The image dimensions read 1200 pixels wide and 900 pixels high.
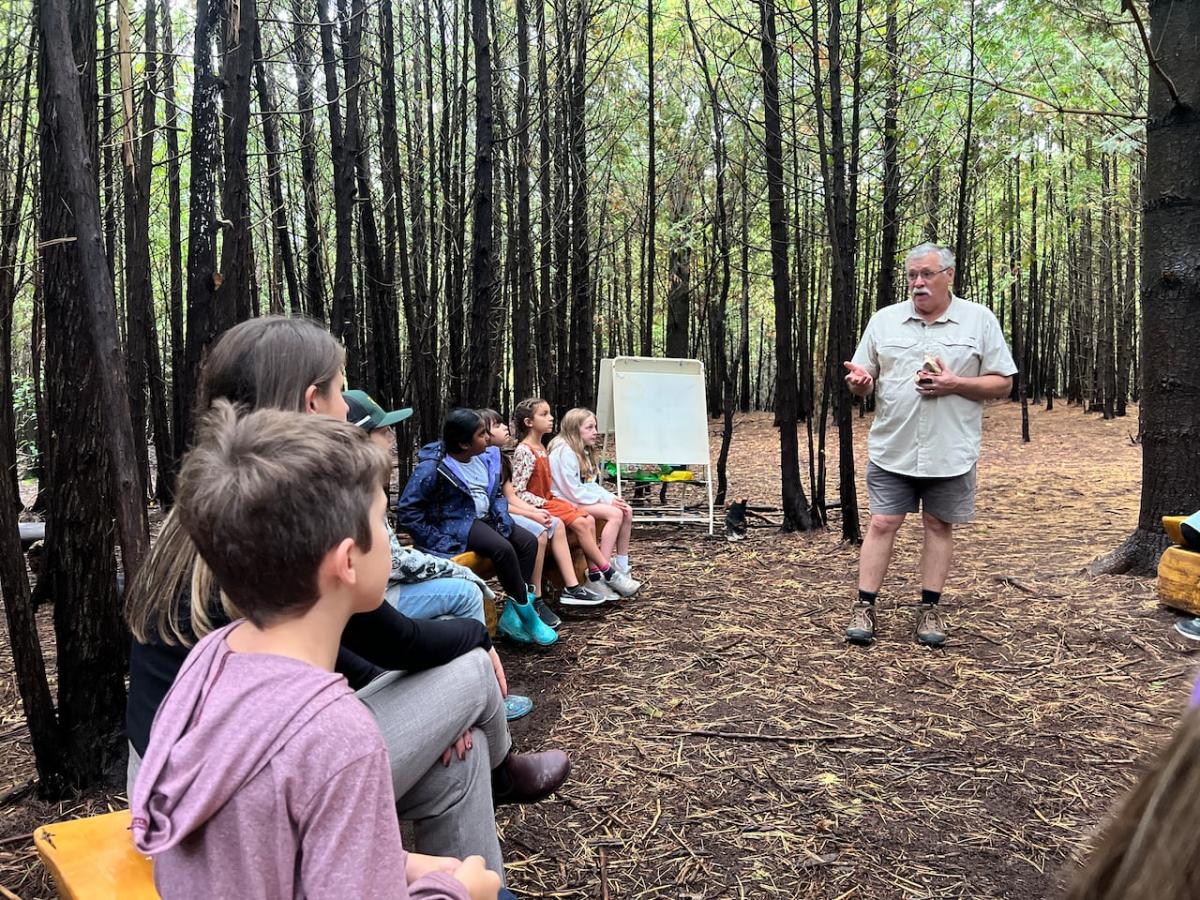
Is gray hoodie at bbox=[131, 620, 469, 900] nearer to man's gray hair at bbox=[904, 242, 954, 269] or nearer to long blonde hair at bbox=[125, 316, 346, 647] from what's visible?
long blonde hair at bbox=[125, 316, 346, 647]

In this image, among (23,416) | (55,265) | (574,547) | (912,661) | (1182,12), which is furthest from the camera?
(23,416)

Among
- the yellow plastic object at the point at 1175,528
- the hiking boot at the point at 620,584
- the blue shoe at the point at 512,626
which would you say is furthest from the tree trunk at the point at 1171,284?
the blue shoe at the point at 512,626

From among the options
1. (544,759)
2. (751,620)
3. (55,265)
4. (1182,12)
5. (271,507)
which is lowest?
(751,620)

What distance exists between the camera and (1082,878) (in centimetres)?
46

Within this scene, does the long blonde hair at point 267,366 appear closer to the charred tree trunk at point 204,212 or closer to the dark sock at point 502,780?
the dark sock at point 502,780

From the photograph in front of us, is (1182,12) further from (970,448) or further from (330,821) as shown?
(330,821)

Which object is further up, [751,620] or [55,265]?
[55,265]

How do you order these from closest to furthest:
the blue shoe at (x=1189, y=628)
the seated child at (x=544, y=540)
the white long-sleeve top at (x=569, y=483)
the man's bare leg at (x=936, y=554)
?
the blue shoe at (x=1189, y=628)
the man's bare leg at (x=936, y=554)
the seated child at (x=544, y=540)
the white long-sleeve top at (x=569, y=483)

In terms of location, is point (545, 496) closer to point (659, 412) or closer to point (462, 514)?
point (462, 514)

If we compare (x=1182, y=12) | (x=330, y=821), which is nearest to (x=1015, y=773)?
(x=330, y=821)

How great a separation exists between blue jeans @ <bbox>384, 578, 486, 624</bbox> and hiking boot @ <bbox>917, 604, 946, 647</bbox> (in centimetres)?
201

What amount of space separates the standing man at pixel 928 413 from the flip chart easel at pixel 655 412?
3098 millimetres

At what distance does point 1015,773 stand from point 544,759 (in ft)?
4.75

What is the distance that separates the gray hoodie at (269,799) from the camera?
917 millimetres
